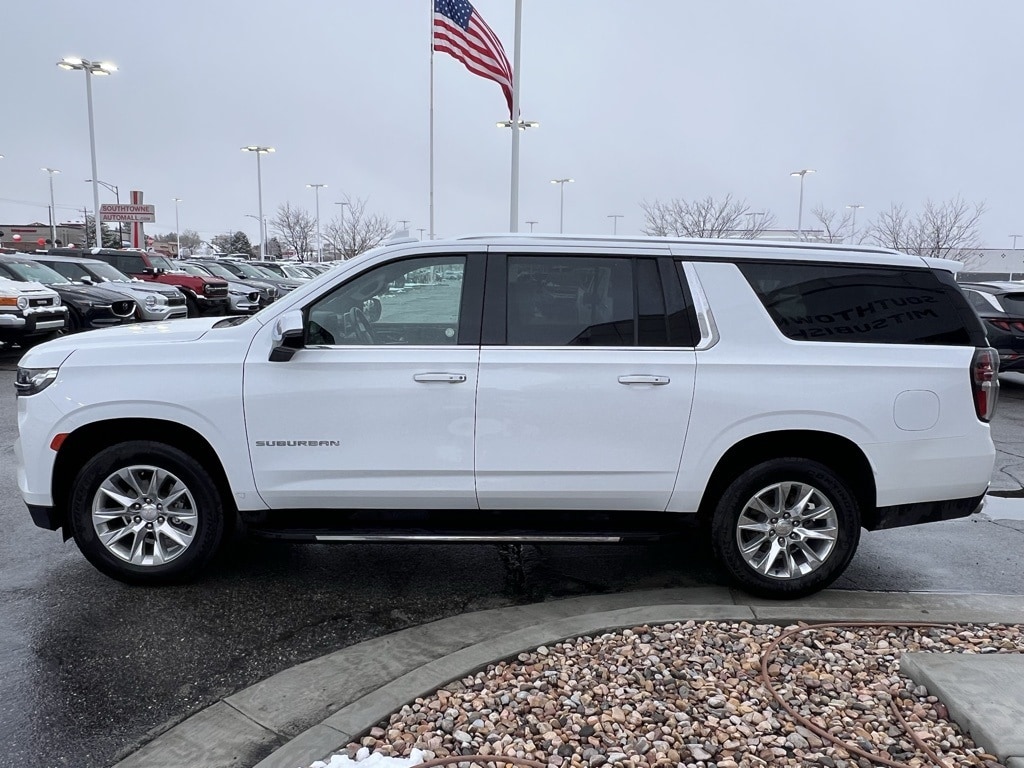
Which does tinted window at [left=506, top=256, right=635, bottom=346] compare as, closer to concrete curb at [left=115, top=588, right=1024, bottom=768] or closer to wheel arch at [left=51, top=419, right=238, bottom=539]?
concrete curb at [left=115, top=588, right=1024, bottom=768]

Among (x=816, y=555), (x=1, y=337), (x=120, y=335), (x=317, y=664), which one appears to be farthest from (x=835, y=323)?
(x=1, y=337)

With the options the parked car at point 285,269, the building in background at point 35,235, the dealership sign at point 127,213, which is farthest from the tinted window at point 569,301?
the building in background at point 35,235

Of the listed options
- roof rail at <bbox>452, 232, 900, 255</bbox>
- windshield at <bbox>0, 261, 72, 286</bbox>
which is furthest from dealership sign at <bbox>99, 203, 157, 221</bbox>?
roof rail at <bbox>452, 232, 900, 255</bbox>

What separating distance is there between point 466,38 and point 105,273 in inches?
395

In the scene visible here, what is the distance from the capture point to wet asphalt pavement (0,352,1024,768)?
128 inches

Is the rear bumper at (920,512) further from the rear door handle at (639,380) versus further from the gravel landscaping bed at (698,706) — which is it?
the rear door handle at (639,380)

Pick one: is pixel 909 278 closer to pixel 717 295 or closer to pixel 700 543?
pixel 717 295

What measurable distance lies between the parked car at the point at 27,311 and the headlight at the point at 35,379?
10419 millimetres

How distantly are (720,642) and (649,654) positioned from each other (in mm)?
378

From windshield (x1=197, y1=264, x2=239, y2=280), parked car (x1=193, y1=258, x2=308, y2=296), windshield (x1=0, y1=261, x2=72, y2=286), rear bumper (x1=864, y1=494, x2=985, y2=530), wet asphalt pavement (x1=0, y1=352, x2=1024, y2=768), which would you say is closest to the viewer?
wet asphalt pavement (x1=0, y1=352, x2=1024, y2=768)

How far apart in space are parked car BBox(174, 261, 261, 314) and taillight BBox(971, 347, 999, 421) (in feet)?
65.7

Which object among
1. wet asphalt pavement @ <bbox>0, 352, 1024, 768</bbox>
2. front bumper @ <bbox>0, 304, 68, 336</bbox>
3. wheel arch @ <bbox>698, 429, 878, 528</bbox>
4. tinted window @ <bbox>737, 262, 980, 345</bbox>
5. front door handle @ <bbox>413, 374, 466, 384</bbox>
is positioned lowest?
wet asphalt pavement @ <bbox>0, 352, 1024, 768</bbox>

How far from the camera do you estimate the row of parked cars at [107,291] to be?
44.1 ft

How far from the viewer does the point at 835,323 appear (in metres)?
4.24
